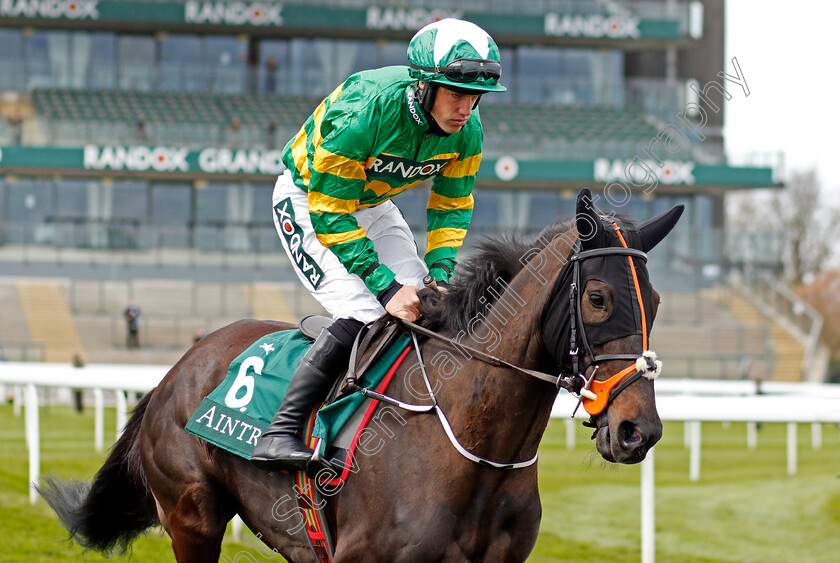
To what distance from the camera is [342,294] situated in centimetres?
315

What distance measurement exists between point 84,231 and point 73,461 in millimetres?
17259

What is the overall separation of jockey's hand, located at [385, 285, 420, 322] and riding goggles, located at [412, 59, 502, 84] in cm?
64

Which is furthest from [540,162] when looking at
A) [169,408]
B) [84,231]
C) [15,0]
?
[169,408]

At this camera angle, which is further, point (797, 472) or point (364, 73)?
point (797, 472)

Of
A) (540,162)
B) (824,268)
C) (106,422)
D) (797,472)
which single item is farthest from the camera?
(824,268)

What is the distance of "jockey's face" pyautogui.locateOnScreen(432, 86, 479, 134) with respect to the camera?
290 cm

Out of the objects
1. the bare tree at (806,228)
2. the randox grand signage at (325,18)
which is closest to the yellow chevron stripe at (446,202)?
the randox grand signage at (325,18)

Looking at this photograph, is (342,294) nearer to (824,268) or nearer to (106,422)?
(106,422)

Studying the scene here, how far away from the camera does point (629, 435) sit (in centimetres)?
238

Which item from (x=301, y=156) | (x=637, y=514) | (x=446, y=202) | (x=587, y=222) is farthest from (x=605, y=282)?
(x=637, y=514)

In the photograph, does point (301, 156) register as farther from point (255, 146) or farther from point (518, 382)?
point (255, 146)

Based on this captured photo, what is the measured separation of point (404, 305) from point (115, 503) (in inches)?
70.2

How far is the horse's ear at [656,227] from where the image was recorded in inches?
103

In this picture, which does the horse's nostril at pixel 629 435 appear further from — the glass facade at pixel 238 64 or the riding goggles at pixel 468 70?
the glass facade at pixel 238 64
